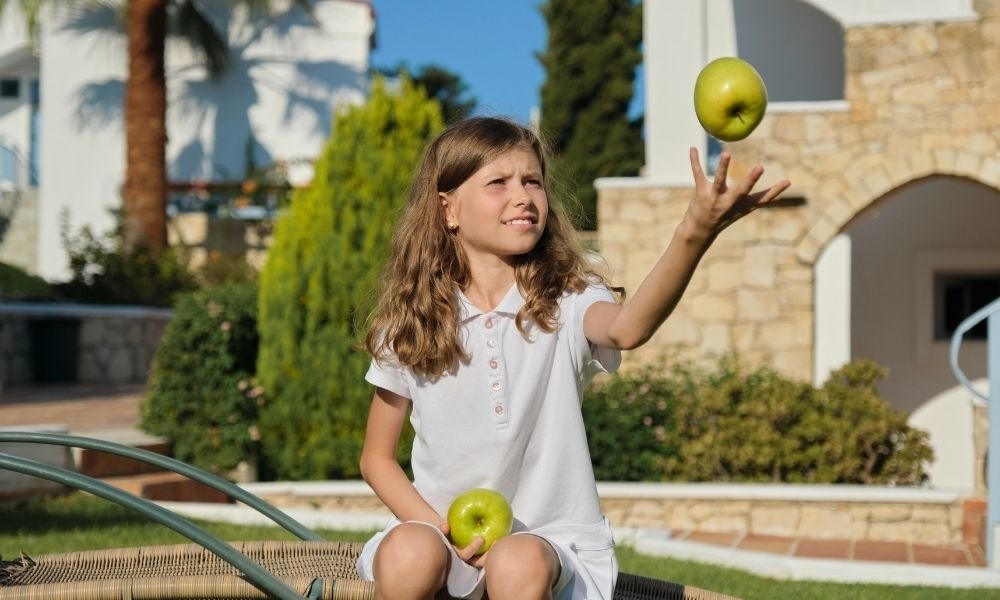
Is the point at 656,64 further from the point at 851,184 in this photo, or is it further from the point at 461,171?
the point at 461,171

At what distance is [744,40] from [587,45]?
13614 mm

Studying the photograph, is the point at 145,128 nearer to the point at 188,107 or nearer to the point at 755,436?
the point at 188,107

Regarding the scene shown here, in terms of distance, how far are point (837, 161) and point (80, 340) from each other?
387 inches

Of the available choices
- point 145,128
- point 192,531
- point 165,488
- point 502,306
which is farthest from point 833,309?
point 145,128

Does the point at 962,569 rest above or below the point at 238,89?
below

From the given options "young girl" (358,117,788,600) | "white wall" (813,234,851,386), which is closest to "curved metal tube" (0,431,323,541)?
"young girl" (358,117,788,600)

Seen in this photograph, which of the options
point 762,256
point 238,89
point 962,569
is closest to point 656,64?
point 762,256

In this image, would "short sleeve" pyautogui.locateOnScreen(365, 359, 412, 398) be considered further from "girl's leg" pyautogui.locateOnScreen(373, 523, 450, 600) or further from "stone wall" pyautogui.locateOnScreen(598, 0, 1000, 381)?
"stone wall" pyautogui.locateOnScreen(598, 0, 1000, 381)

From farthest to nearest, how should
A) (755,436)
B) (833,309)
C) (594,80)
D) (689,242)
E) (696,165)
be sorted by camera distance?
(594,80) → (833,309) → (755,436) → (689,242) → (696,165)

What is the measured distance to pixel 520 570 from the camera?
248 centimetres

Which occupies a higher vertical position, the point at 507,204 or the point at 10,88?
the point at 10,88

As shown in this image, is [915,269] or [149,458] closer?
[149,458]

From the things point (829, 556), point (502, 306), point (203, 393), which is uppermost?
point (502, 306)

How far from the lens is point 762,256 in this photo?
33.7 feet
